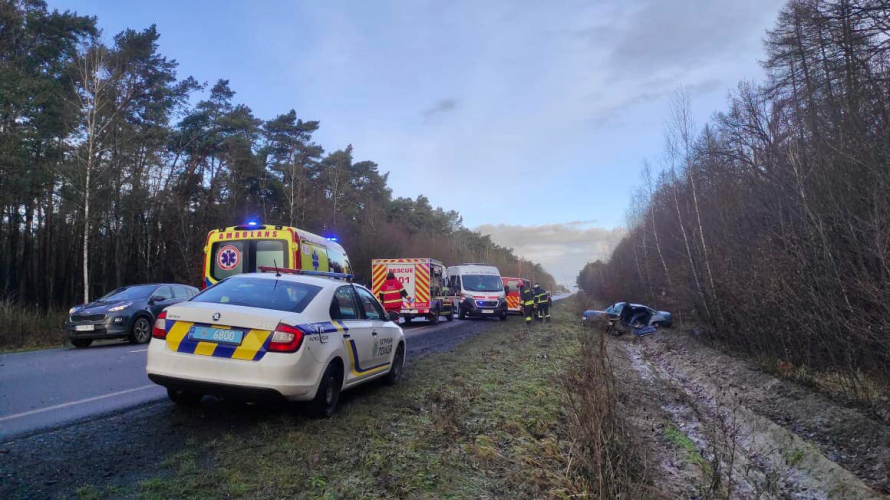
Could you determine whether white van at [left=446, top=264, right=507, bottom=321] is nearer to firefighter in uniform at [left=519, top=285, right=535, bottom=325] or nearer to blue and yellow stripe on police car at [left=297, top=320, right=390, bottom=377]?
firefighter in uniform at [left=519, top=285, right=535, bottom=325]

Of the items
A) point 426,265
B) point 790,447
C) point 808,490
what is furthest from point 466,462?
point 426,265

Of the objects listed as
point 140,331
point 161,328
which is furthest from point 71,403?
point 140,331

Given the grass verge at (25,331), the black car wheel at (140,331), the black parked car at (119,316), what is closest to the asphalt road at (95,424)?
the black parked car at (119,316)

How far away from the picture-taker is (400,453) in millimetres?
4715

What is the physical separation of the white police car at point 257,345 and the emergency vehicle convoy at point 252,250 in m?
5.42

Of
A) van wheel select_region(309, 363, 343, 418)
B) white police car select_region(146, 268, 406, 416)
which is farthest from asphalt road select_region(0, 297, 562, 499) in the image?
white police car select_region(146, 268, 406, 416)

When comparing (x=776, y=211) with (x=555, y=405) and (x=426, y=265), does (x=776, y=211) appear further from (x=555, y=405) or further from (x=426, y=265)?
(x=426, y=265)

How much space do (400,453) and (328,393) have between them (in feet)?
4.33

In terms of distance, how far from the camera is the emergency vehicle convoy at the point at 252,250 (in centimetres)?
1149

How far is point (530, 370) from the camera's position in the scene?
981cm

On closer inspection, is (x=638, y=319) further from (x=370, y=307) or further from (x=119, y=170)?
(x=119, y=170)

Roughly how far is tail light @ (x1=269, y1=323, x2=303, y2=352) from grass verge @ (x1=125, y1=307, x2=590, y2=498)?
2.65 ft

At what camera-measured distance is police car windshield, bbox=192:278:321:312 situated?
5590 mm

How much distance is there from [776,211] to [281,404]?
9217 mm
